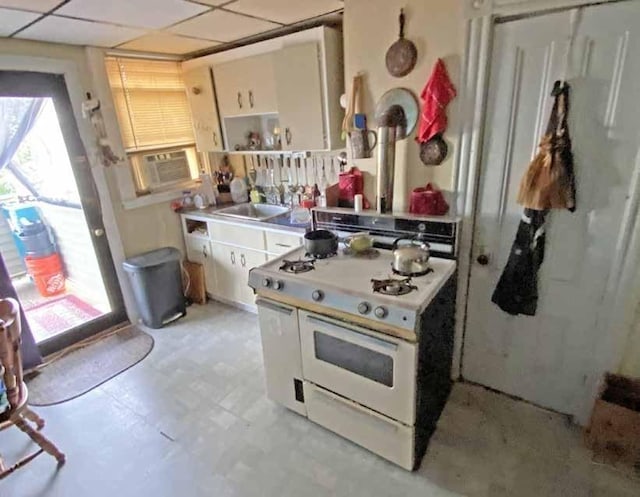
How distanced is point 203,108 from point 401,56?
2.04 meters

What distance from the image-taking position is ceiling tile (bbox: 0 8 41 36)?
188 cm

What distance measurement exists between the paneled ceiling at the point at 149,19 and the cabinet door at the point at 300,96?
0.22 m

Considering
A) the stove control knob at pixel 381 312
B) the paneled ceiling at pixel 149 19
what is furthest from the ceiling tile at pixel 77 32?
the stove control knob at pixel 381 312

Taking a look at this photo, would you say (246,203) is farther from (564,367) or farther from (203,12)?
(564,367)

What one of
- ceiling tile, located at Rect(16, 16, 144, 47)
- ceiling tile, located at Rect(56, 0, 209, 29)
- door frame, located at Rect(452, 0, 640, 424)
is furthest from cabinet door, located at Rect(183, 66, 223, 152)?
door frame, located at Rect(452, 0, 640, 424)

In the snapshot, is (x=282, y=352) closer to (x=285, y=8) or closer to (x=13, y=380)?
(x=13, y=380)

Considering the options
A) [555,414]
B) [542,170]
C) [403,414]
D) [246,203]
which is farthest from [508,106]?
[246,203]

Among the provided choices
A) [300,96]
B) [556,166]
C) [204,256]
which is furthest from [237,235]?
[556,166]

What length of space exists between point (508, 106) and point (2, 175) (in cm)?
336

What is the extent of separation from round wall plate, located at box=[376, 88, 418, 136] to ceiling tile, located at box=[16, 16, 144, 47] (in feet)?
5.71

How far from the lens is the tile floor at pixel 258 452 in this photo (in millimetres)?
1700

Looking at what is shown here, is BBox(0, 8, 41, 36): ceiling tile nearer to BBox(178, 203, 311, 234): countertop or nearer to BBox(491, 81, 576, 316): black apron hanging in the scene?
BBox(178, 203, 311, 234): countertop

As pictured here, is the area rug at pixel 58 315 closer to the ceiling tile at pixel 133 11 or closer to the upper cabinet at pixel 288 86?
the upper cabinet at pixel 288 86

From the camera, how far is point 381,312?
1.52 meters
